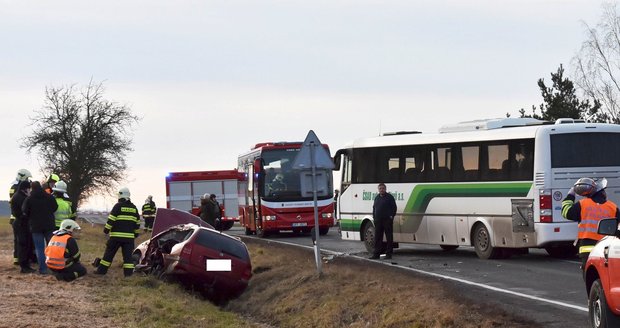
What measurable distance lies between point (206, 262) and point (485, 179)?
733 cm

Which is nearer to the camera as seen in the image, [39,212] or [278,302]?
[278,302]

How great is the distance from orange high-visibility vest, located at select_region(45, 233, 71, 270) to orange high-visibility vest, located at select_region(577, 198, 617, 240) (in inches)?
421

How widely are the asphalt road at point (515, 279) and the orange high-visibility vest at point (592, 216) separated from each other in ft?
4.75

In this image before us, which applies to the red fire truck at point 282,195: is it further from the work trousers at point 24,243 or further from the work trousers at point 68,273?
the work trousers at point 68,273

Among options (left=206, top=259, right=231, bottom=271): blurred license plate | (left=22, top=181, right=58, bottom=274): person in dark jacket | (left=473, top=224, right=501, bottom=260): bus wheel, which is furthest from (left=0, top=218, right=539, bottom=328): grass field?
(left=473, top=224, right=501, bottom=260): bus wheel

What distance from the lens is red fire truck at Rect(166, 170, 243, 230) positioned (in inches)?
2142

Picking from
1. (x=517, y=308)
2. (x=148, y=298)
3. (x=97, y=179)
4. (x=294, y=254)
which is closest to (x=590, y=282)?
(x=517, y=308)

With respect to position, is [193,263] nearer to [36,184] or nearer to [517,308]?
[36,184]

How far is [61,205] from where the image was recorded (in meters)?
22.2

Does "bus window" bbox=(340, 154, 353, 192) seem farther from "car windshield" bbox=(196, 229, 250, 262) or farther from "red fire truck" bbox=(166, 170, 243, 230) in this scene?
"red fire truck" bbox=(166, 170, 243, 230)

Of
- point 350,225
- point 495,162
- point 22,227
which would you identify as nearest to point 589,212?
point 495,162

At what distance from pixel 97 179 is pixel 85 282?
59.4 metres

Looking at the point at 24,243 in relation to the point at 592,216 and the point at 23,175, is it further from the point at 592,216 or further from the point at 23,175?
the point at 592,216

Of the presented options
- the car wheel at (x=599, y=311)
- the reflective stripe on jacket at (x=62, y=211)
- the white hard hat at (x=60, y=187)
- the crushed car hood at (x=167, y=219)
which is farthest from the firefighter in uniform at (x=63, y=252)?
the car wheel at (x=599, y=311)
